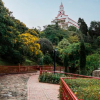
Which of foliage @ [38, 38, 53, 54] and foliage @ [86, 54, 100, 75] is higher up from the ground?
foliage @ [38, 38, 53, 54]

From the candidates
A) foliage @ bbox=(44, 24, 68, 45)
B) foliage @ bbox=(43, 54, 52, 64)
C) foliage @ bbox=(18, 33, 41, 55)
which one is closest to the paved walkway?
foliage @ bbox=(18, 33, 41, 55)

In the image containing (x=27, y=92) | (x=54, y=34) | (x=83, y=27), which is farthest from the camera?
(x=83, y=27)

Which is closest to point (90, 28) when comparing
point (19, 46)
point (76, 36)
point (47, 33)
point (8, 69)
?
point (76, 36)

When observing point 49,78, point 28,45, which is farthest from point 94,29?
point 49,78

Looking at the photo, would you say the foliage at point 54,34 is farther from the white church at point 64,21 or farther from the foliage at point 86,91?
the foliage at point 86,91

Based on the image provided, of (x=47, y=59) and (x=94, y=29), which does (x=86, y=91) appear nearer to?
(x=47, y=59)

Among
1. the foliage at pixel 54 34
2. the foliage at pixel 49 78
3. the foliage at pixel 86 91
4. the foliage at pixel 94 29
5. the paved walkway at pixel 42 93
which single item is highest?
the foliage at pixel 94 29

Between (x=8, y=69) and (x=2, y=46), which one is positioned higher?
(x=2, y=46)

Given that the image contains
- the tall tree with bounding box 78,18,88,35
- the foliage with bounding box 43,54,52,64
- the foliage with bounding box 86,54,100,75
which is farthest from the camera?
the tall tree with bounding box 78,18,88,35

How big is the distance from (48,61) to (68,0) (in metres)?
14.2

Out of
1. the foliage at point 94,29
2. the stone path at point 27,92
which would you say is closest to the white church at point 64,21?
the foliage at point 94,29

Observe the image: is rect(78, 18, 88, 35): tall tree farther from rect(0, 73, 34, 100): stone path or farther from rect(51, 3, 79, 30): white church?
rect(0, 73, 34, 100): stone path

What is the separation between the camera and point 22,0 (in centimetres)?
1672

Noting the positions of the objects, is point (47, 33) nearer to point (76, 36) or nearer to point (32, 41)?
point (76, 36)
